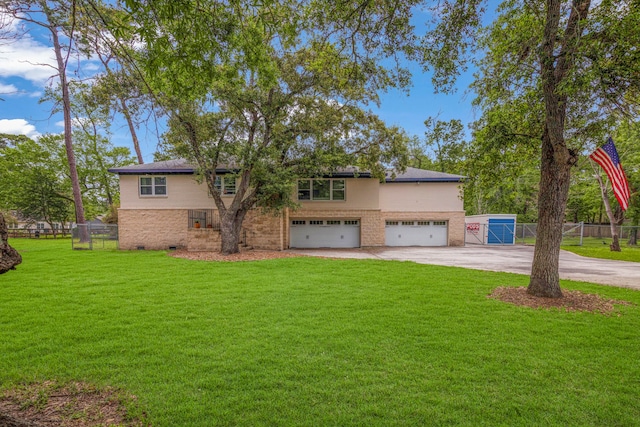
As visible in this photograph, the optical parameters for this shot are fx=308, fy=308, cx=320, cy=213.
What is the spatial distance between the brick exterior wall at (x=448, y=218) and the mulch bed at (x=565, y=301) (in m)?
12.6

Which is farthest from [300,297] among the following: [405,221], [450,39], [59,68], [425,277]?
[405,221]

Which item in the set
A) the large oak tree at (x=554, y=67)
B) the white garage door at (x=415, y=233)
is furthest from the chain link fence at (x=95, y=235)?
the large oak tree at (x=554, y=67)

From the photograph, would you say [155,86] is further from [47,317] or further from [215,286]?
[215,286]

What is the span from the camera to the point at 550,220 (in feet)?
21.8

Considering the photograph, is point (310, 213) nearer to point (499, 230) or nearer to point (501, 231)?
point (499, 230)

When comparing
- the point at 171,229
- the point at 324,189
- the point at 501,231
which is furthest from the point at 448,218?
the point at 171,229

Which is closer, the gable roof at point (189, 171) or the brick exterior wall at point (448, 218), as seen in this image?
the gable roof at point (189, 171)

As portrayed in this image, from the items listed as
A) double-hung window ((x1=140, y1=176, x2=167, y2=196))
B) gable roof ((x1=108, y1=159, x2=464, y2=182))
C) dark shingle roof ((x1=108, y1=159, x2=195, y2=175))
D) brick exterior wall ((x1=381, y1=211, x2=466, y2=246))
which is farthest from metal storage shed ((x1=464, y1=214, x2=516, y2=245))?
double-hung window ((x1=140, y1=176, x2=167, y2=196))

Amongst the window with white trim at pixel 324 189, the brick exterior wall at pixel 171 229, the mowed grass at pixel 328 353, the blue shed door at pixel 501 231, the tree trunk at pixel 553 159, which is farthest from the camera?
the blue shed door at pixel 501 231

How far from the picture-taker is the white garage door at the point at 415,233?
20.0 m

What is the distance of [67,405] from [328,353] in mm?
Result: 2690

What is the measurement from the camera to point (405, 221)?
65.7ft

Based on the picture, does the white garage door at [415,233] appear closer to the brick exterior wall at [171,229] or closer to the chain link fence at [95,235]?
the brick exterior wall at [171,229]

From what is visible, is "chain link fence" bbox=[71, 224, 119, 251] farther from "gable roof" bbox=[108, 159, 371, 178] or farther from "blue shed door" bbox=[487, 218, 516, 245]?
"blue shed door" bbox=[487, 218, 516, 245]
